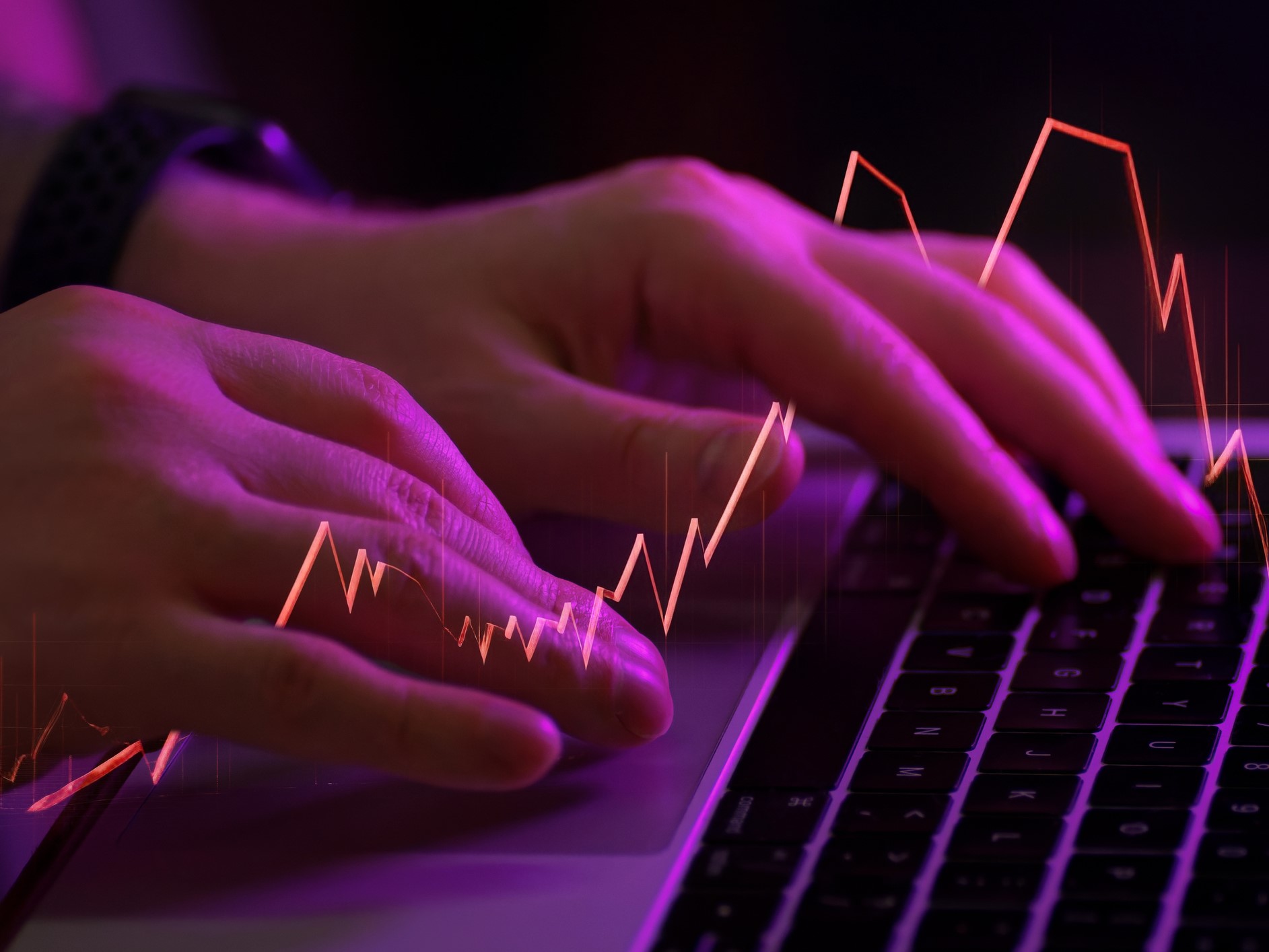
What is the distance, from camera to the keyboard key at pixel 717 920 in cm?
35

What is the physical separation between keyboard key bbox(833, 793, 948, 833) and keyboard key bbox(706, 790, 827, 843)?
1 cm

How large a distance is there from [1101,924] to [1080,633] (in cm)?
22

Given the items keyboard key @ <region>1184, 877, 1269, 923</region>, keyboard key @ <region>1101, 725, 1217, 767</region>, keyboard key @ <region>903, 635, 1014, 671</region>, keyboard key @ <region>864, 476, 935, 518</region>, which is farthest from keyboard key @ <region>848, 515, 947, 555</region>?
keyboard key @ <region>1184, 877, 1269, 923</region>

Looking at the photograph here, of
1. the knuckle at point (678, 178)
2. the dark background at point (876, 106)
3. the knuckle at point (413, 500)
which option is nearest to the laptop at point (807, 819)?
the knuckle at point (413, 500)

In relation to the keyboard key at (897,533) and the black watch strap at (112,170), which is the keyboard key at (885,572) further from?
the black watch strap at (112,170)

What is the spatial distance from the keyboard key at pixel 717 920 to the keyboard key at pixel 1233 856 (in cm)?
13

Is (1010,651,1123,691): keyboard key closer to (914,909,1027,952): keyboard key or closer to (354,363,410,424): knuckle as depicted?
(914,909,1027,952): keyboard key

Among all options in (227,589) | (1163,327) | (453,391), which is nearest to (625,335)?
(453,391)

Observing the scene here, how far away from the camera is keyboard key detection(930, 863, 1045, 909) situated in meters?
0.35

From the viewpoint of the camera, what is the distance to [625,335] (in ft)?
2.36

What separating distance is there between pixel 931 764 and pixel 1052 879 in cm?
8

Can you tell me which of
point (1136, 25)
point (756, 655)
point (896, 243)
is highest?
point (1136, 25)

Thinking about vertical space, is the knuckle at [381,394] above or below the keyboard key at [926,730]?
above

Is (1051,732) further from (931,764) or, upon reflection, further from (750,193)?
(750,193)
